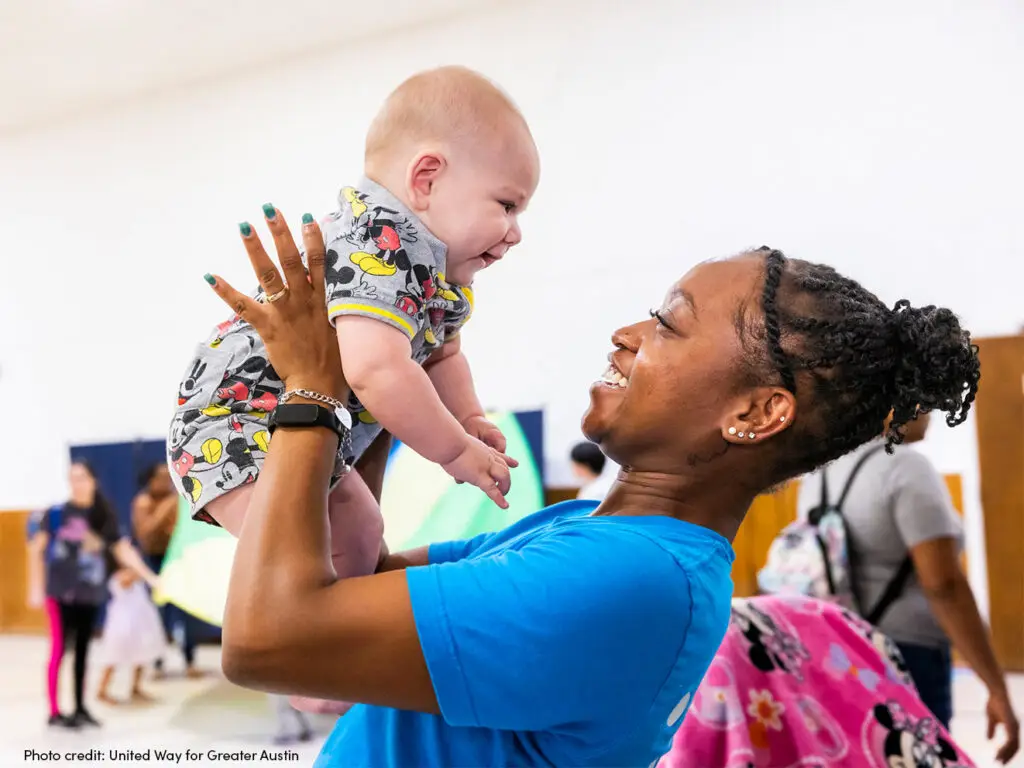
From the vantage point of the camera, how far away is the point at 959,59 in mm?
4703

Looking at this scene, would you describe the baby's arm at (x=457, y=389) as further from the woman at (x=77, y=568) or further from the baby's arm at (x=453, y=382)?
the woman at (x=77, y=568)

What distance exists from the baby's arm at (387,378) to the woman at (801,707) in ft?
3.57

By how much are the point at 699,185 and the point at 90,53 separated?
3.92 meters

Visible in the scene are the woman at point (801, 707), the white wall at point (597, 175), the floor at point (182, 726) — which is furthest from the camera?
the white wall at point (597, 175)

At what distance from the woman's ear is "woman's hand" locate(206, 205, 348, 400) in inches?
17.8

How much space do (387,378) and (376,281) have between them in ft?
0.36

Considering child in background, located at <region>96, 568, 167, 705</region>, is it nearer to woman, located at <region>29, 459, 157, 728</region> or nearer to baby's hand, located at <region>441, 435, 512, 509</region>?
woman, located at <region>29, 459, 157, 728</region>

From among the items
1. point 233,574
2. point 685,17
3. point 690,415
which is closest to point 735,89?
point 685,17

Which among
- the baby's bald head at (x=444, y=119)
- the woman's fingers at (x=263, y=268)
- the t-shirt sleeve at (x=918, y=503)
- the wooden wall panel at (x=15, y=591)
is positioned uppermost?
the baby's bald head at (x=444, y=119)

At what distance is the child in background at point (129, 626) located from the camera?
17.5 ft

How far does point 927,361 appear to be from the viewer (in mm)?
1142

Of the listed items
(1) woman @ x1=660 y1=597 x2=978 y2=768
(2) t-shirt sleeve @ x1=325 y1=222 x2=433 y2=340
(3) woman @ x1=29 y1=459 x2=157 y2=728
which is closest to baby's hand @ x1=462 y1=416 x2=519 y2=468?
(2) t-shirt sleeve @ x1=325 y1=222 x2=433 y2=340

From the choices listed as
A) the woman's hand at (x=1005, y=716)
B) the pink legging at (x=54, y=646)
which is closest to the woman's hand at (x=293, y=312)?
the woman's hand at (x=1005, y=716)

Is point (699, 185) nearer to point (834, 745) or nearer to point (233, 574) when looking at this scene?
point (834, 745)
